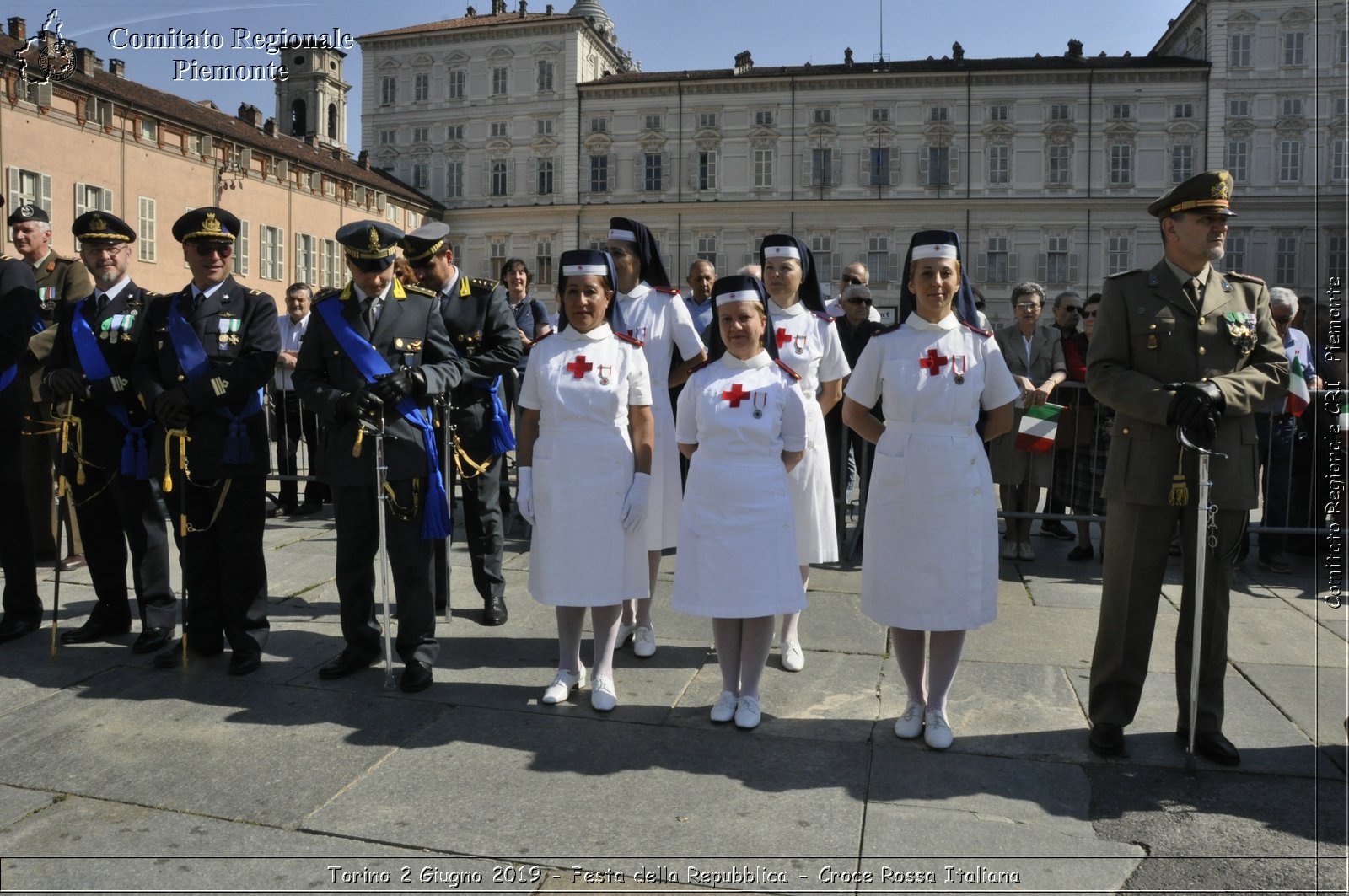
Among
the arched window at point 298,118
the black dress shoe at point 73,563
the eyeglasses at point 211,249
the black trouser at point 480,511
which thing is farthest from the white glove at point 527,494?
the arched window at point 298,118

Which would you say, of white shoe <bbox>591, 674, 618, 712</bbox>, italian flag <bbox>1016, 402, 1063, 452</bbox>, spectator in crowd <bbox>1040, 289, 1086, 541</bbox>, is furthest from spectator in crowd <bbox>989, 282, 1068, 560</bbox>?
white shoe <bbox>591, 674, 618, 712</bbox>

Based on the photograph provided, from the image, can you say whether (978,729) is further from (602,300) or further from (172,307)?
(172,307)

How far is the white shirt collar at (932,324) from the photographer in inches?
181

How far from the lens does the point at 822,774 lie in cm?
417

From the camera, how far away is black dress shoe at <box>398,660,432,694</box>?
17.0 feet

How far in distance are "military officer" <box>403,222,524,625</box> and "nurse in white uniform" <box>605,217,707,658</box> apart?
0.95 metres

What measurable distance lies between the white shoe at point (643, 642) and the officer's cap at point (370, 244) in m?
2.29

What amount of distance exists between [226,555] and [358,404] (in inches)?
48.9

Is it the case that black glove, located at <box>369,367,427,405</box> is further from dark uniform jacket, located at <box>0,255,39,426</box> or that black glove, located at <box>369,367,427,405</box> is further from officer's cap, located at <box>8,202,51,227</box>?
officer's cap, located at <box>8,202,51,227</box>

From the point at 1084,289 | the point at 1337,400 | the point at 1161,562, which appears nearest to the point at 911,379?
the point at 1161,562

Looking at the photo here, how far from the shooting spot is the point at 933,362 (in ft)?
14.9

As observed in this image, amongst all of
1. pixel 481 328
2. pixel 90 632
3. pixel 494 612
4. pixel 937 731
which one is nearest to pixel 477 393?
pixel 481 328

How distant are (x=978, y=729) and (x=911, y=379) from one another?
5.05 feet

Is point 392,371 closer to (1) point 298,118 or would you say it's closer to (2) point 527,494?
(2) point 527,494
